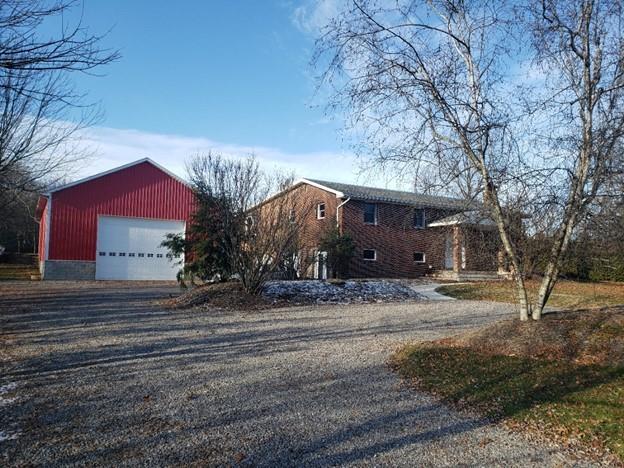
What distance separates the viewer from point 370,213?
24266mm

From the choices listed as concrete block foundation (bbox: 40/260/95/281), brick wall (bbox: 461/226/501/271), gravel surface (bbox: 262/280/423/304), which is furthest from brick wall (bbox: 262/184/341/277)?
concrete block foundation (bbox: 40/260/95/281)

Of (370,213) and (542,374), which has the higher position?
(370,213)

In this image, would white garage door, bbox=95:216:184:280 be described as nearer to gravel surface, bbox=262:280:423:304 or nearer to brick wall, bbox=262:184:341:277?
brick wall, bbox=262:184:341:277

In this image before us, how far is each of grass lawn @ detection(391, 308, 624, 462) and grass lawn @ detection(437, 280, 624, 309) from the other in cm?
709

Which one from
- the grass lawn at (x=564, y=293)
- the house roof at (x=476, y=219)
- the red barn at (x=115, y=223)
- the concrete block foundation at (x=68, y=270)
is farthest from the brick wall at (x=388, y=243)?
the house roof at (x=476, y=219)

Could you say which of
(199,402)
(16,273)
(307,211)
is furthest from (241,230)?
(16,273)

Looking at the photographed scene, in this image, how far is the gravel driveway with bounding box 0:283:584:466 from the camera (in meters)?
3.85

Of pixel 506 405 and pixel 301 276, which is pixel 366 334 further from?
pixel 301 276

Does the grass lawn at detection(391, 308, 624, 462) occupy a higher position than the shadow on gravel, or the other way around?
the grass lawn at detection(391, 308, 624, 462)

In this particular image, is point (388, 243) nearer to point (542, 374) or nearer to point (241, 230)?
point (241, 230)

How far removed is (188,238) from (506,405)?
12.3 metres

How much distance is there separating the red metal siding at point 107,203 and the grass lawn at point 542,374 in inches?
713

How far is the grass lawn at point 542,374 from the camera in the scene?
14.9 feet

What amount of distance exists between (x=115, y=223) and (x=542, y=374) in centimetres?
2152
